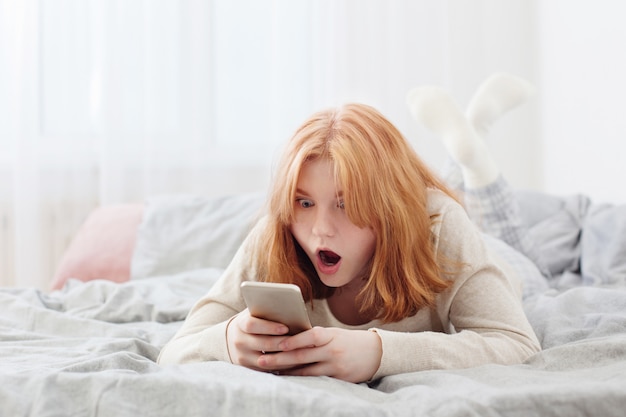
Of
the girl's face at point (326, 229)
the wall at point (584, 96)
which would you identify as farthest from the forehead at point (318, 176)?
the wall at point (584, 96)

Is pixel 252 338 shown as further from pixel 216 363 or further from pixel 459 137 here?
pixel 459 137

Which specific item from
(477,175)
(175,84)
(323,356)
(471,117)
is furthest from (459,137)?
(175,84)

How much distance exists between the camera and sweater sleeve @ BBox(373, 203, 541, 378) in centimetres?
102

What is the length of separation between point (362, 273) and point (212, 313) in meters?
0.23

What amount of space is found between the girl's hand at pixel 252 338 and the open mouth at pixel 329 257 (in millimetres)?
139

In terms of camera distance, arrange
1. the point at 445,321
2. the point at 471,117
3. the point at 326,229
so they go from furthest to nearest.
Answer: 1. the point at 471,117
2. the point at 445,321
3. the point at 326,229

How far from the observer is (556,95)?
2.95 meters

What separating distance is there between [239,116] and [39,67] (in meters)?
0.70

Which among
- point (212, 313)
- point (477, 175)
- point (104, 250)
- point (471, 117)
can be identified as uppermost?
point (471, 117)

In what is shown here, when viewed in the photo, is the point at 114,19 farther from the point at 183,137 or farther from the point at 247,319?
the point at 247,319

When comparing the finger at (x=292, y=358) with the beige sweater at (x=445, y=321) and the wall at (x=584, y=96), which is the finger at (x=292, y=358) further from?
the wall at (x=584, y=96)

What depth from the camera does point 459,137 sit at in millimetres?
1884

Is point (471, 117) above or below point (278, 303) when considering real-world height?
above

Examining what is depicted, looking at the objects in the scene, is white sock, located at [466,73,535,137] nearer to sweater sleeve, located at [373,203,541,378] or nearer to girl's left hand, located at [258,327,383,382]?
sweater sleeve, located at [373,203,541,378]
